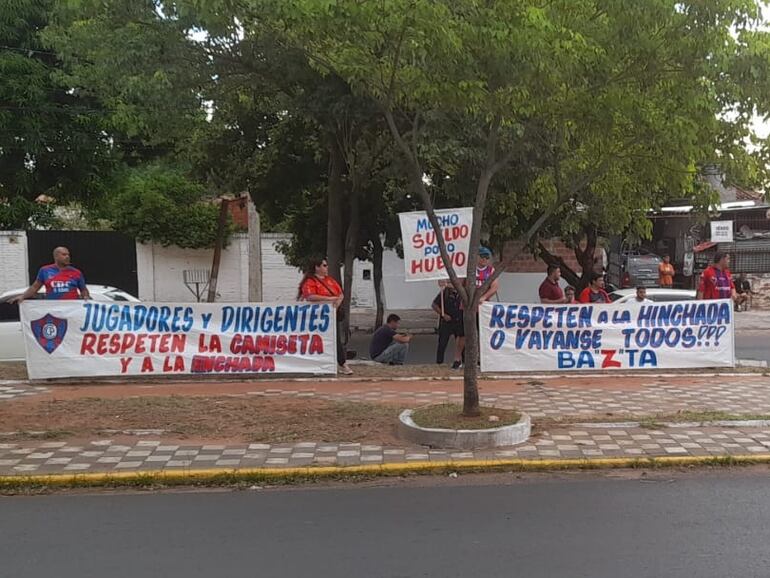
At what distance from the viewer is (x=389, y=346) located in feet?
37.0

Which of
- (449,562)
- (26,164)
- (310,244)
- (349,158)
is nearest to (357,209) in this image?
(349,158)

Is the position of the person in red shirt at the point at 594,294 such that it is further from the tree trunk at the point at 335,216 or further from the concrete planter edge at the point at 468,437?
the concrete planter edge at the point at 468,437

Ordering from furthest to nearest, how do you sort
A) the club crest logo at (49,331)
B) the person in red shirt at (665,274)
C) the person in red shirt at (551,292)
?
the person in red shirt at (665,274) < the person in red shirt at (551,292) < the club crest logo at (49,331)

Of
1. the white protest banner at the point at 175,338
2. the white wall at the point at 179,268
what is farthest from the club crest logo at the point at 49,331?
the white wall at the point at 179,268

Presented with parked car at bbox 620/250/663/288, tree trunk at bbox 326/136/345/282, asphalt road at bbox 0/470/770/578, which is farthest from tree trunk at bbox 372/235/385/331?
asphalt road at bbox 0/470/770/578

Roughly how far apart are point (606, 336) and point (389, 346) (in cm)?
325

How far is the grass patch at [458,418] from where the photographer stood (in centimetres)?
654

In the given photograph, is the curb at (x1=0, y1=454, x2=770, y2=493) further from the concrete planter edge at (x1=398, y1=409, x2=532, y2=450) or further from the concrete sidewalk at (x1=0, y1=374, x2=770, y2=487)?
the concrete planter edge at (x1=398, y1=409, x2=532, y2=450)

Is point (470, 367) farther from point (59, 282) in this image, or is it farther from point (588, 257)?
point (588, 257)

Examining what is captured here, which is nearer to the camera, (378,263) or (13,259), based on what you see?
(378,263)

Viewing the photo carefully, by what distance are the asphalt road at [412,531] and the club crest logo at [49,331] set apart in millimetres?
4335

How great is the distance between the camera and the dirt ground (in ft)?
21.9

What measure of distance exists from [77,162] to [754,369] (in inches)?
746

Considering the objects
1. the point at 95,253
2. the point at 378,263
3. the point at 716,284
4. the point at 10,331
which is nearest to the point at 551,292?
the point at 716,284
